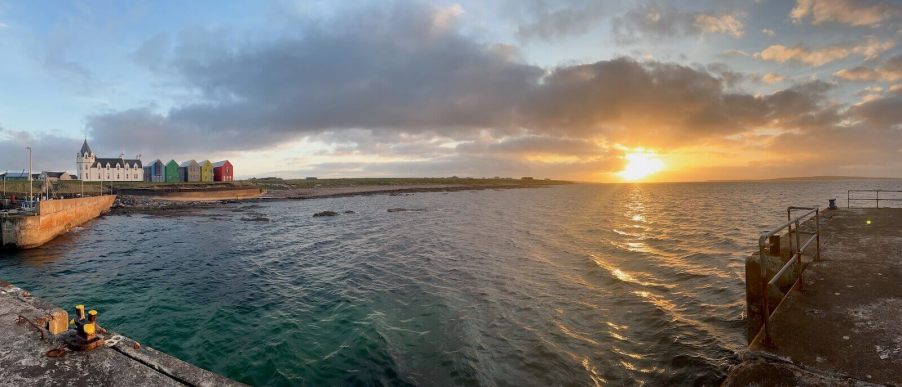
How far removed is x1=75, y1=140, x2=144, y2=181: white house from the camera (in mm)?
100856

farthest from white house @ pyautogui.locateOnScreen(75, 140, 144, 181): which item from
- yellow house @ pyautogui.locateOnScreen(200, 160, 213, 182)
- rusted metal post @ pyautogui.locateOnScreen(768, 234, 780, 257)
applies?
rusted metal post @ pyautogui.locateOnScreen(768, 234, 780, 257)

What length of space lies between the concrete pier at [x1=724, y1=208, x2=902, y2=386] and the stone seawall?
3344 centimetres

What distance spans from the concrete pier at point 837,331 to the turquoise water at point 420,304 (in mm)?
2496

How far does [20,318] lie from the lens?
7.25 m

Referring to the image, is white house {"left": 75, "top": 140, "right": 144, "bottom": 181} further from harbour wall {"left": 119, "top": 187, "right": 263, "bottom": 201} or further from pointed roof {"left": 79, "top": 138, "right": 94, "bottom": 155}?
harbour wall {"left": 119, "top": 187, "right": 263, "bottom": 201}

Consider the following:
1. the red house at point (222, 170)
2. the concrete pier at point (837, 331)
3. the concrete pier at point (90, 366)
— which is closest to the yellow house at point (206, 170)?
the red house at point (222, 170)

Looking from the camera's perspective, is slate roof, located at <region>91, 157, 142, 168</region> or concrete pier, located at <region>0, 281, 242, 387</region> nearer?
concrete pier, located at <region>0, 281, 242, 387</region>

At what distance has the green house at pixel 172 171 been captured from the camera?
354ft

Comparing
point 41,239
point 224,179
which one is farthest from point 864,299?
point 224,179

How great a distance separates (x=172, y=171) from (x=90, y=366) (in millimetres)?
125272

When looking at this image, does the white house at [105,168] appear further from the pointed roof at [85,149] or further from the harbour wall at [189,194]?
the harbour wall at [189,194]

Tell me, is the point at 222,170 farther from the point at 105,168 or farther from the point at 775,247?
the point at 775,247

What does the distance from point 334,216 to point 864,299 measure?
45297 millimetres

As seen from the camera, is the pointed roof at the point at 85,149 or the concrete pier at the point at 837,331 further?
the pointed roof at the point at 85,149
